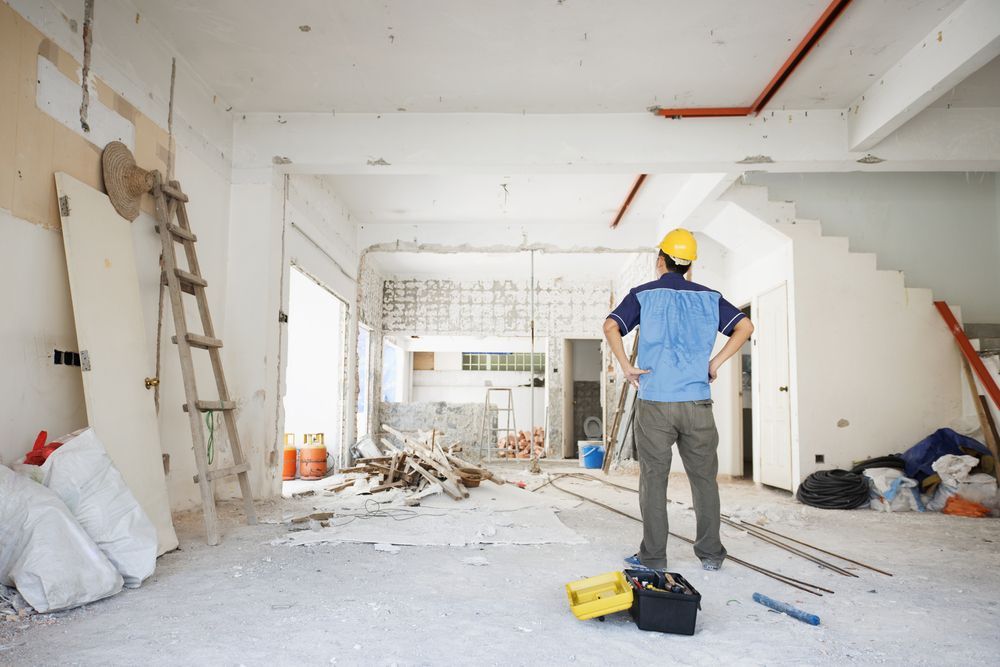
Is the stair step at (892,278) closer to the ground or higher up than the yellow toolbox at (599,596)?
higher up

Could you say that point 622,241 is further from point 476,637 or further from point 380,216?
point 476,637

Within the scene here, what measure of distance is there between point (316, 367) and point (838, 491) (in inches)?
239

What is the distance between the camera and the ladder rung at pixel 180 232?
4.03 meters

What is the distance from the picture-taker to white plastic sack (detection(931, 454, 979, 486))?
5.25 meters

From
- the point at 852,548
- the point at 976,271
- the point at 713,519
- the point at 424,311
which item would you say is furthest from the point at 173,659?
the point at 424,311

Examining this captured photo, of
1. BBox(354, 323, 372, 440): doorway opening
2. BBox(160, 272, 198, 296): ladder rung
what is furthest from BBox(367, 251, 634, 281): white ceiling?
BBox(160, 272, 198, 296): ladder rung

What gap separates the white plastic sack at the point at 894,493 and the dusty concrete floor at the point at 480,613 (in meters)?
1.65

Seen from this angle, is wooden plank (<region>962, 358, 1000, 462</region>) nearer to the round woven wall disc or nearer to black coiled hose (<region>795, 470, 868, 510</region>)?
black coiled hose (<region>795, 470, 868, 510</region>)

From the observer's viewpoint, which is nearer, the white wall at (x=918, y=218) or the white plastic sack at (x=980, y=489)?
the white plastic sack at (x=980, y=489)

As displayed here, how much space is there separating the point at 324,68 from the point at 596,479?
17.2ft

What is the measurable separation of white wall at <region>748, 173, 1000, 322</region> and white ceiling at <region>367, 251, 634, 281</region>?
3.46 meters

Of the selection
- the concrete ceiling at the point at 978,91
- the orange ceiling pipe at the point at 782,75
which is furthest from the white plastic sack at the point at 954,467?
the orange ceiling pipe at the point at 782,75

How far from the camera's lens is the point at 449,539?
3783 mm

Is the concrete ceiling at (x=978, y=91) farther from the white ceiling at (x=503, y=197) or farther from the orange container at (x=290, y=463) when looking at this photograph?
the orange container at (x=290, y=463)
